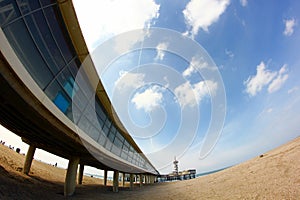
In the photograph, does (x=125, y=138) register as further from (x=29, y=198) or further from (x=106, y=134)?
(x=29, y=198)

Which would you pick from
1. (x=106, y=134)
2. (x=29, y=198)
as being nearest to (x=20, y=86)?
(x=29, y=198)

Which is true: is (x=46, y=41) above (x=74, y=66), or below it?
below

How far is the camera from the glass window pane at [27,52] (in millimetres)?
4625

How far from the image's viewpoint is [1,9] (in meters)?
4.12

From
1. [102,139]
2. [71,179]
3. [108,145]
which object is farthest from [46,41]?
[108,145]

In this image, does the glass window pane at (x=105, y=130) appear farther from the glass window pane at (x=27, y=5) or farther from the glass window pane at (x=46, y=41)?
the glass window pane at (x=27, y=5)

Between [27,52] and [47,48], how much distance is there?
118 centimetres

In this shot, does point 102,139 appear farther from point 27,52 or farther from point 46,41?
point 27,52

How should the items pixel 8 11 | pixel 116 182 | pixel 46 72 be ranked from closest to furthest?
pixel 8 11, pixel 46 72, pixel 116 182

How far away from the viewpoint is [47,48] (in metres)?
6.29

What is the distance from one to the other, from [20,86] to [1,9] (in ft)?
5.96

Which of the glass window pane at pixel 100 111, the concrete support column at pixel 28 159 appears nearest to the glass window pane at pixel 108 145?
the glass window pane at pixel 100 111

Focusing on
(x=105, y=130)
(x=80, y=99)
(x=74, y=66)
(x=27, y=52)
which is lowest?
(x=27, y=52)

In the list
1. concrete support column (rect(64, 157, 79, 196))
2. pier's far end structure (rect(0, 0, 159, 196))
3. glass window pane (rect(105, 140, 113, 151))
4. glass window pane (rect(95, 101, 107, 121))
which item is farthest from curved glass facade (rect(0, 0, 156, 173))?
glass window pane (rect(105, 140, 113, 151))
